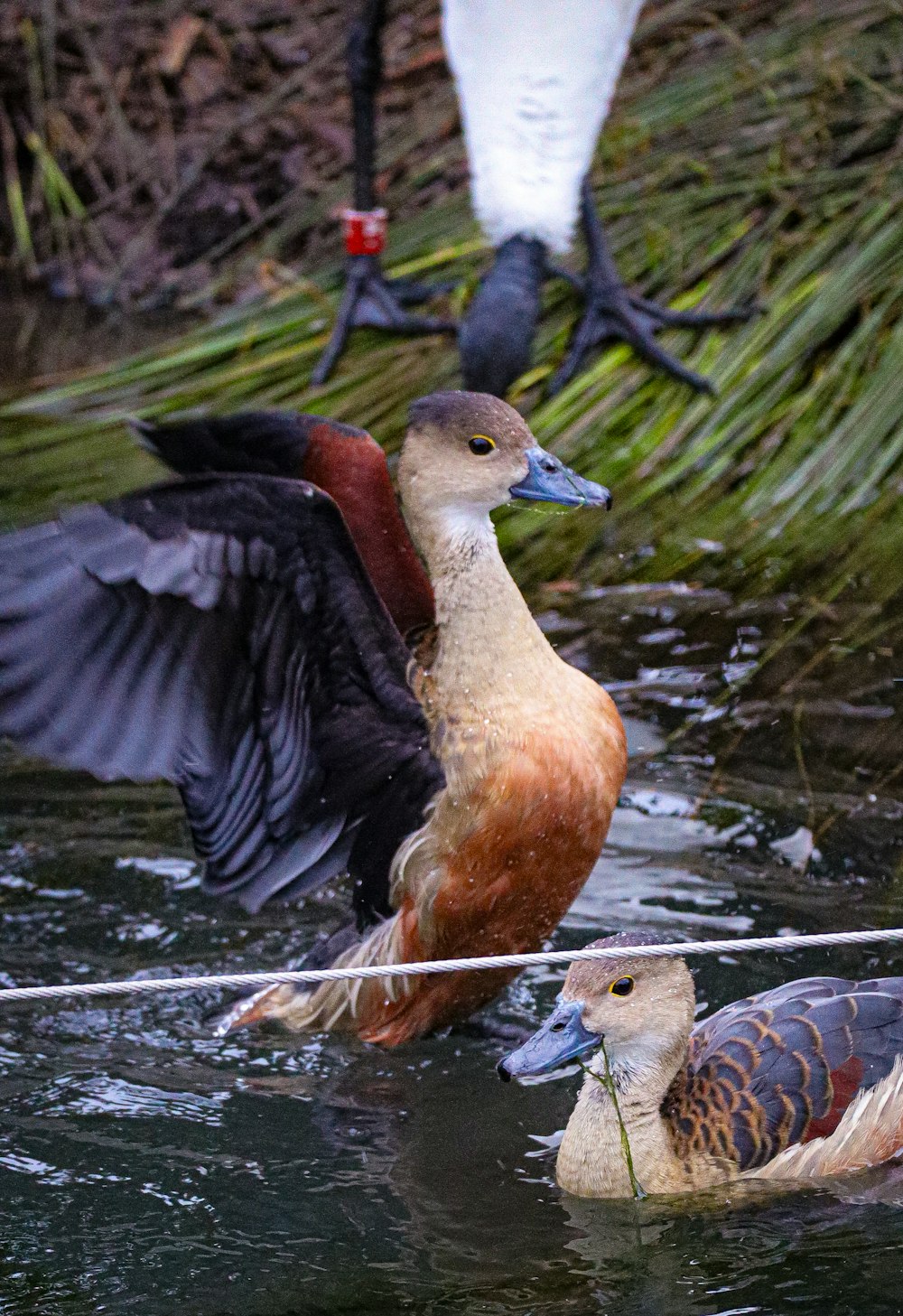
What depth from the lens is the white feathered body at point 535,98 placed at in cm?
545

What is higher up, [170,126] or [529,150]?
[529,150]

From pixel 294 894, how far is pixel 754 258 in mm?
3233

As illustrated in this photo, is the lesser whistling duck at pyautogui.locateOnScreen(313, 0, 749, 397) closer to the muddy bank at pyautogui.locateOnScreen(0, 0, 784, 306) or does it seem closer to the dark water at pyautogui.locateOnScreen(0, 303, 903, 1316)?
the dark water at pyautogui.locateOnScreen(0, 303, 903, 1316)

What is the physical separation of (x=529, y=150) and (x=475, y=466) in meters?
2.43

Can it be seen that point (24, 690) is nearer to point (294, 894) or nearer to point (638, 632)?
point (294, 894)

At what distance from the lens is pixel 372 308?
620 cm

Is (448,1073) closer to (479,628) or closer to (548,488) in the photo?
(479,628)

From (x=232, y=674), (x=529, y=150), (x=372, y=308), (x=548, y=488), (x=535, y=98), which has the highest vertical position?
(x=535, y=98)

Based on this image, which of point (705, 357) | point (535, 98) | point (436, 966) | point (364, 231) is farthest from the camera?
point (364, 231)

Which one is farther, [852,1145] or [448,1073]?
[448,1073]

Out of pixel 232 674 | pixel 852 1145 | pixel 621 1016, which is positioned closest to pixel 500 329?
pixel 232 674

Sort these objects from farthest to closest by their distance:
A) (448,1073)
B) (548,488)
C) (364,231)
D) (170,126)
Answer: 1. (170,126)
2. (364,231)
3. (448,1073)
4. (548,488)

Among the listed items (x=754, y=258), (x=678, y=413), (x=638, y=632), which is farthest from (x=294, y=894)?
(x=754, y=258)

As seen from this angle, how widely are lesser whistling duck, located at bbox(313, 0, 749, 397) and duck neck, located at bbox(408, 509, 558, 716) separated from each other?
2.02m
